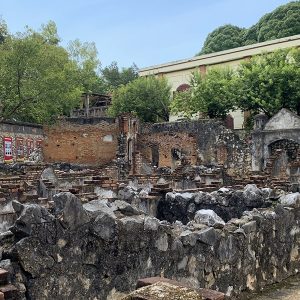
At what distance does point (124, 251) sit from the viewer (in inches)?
207

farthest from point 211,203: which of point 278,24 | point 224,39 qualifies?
point 224,39

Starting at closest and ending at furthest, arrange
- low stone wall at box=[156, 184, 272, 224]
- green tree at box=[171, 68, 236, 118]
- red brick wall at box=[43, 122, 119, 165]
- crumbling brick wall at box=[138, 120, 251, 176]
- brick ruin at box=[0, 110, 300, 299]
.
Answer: brick ruin at box=[0, 110, 300, 299], low stone wall at box=[156, 184, 272, 224], crumbling brick wall at box=[138, 120, 251, 176], green tree at box=[171, 68, 236, 118], red brick wall at box=[43, 122, 119, 165]

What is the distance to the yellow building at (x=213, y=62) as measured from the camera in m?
36.9

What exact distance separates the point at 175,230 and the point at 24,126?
25.5 m

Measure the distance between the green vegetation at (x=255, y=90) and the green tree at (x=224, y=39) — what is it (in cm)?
1988

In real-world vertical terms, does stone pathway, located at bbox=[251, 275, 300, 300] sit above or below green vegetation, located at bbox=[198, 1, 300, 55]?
below

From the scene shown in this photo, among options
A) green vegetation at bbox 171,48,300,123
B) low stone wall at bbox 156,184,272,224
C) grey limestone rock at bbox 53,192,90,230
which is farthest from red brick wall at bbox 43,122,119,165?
grey limestone rock at bbox 53,192,90,230

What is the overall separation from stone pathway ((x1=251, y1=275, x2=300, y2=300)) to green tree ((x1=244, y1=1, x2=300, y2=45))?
134ft

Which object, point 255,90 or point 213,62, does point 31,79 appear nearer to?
point 255,90

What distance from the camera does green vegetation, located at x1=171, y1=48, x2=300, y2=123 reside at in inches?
1051

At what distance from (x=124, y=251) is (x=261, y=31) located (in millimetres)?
45984

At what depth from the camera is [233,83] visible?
2878 centimetres

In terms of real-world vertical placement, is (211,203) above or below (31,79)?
below

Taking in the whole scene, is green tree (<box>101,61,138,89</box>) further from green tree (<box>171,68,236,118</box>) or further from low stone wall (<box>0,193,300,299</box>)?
low stone wall (<box>0,193,300,299</box>)
